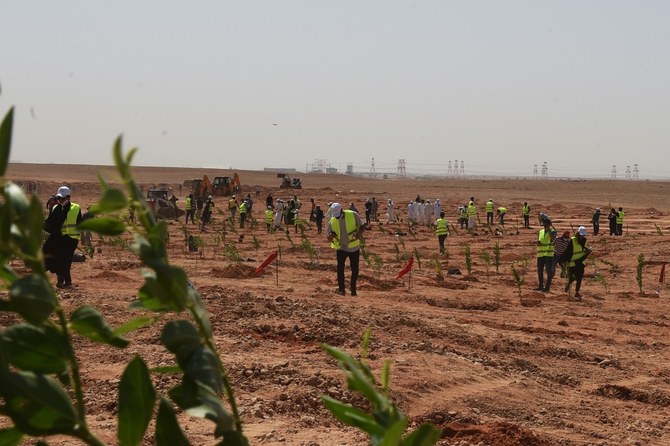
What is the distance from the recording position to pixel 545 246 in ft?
55.4

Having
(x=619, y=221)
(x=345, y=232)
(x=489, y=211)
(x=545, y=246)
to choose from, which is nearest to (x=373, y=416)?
(x=345, y=232)

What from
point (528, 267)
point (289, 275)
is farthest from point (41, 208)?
point (528, 267)

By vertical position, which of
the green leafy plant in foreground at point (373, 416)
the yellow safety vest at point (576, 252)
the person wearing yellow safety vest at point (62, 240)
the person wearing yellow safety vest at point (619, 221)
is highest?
the green leafy plant in foreground at point (373, 416)

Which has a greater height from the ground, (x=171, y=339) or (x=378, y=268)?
(x=171, y=339)

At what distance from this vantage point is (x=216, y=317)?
10.2 m

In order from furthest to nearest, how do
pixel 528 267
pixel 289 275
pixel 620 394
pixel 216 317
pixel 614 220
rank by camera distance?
pixel 614 220
pixel 528 267
pixel 289 275
pixel 216 317
pixel 620 394

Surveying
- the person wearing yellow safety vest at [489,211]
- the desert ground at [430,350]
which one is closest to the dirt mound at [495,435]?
the desert ground at [430,350]

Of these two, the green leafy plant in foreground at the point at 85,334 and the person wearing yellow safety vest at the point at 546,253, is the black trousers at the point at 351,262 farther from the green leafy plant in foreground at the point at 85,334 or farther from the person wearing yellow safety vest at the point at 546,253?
the green leafy plant in foreground at the point at 85,334

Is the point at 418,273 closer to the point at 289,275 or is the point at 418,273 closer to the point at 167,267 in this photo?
the point at 289,275

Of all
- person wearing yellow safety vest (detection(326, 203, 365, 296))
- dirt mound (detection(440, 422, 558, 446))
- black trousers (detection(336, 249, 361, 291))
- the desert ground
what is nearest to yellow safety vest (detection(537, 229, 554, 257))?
the desert ground

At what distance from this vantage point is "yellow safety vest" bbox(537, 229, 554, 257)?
1688 centimetres

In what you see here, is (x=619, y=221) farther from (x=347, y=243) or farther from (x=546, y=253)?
(x=347, y=243)

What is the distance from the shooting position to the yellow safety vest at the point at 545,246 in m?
16.9

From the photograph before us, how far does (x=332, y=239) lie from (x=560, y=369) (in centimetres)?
523
